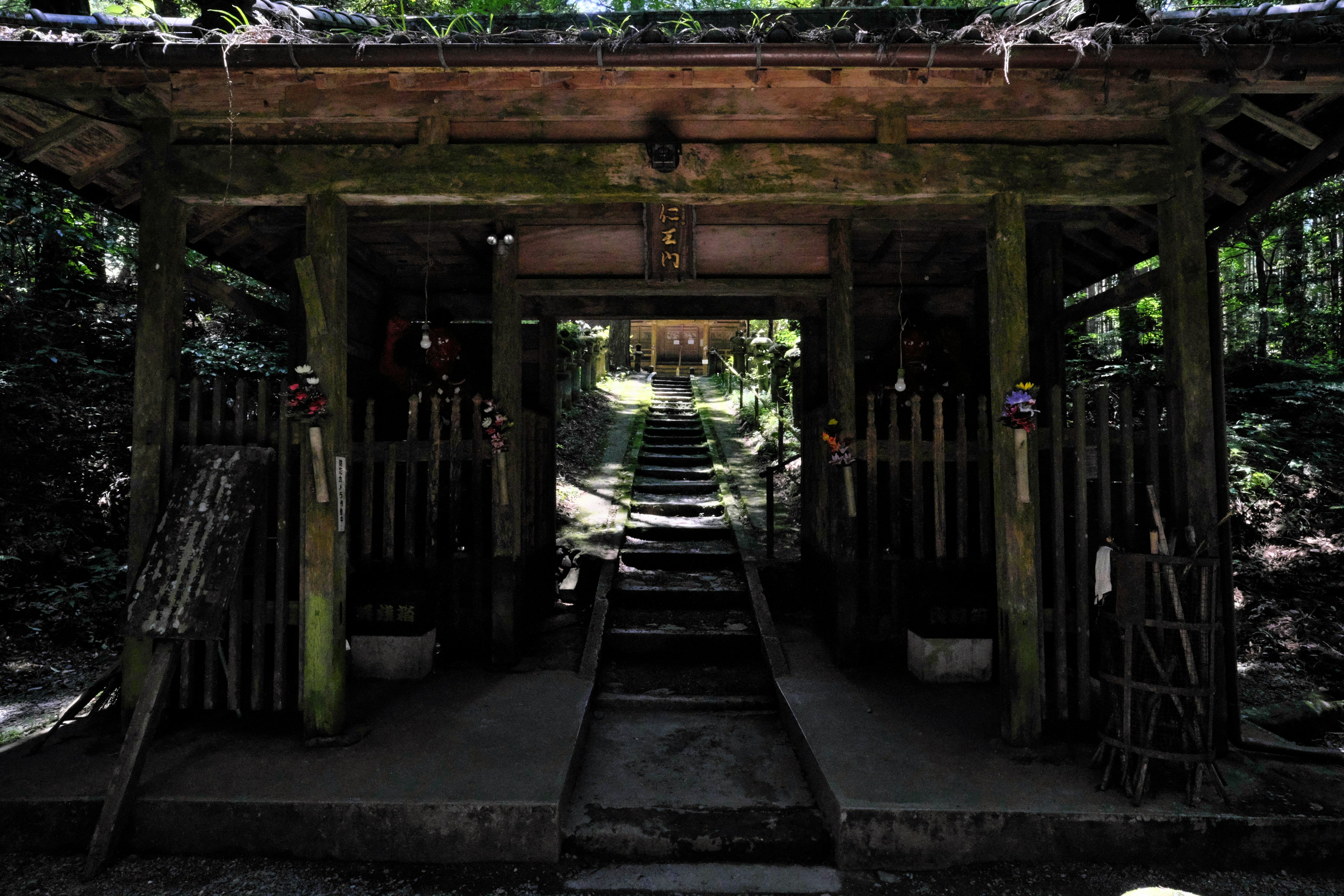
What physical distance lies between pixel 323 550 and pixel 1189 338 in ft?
17.3

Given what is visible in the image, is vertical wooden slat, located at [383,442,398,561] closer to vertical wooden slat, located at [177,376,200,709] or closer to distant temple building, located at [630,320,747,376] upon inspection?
vertical wooden slat, located at [177,376,200,709]

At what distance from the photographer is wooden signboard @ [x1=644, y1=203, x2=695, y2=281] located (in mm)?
5383

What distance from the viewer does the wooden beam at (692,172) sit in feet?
14.5

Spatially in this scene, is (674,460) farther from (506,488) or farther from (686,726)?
(686,726)

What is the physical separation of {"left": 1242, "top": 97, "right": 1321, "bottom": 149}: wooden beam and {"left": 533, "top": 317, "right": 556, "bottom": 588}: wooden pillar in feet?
18.8

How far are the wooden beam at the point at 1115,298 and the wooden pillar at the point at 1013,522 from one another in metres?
0.90

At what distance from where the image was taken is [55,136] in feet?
14.7

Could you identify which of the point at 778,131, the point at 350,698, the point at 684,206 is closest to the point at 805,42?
the point at 778,131

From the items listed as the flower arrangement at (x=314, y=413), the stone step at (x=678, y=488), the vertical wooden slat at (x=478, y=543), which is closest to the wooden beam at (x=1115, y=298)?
the vertical wooden slat at (x=478, y=543)

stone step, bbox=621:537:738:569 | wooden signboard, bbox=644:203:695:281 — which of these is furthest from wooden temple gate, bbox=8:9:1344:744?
stone step, bbox=621:537:738:569

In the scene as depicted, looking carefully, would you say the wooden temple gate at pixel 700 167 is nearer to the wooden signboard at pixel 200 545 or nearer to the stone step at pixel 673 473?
the wooden signboard at pixel 200 545

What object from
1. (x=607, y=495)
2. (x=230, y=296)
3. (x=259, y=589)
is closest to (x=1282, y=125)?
(x=259, y=589)

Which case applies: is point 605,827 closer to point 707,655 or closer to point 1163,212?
point 707,655

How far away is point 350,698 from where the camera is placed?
5.02 m
